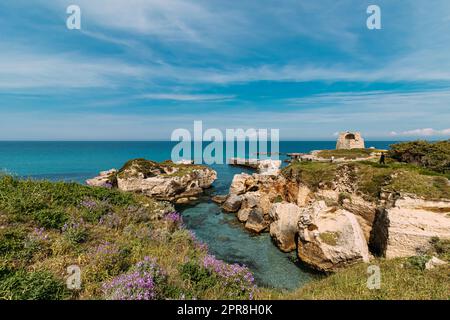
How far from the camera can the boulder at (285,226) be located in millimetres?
19016

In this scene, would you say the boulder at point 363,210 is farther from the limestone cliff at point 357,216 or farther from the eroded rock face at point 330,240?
the eroded rock face at point 330,240

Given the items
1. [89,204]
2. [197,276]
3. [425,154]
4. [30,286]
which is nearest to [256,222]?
[89,204]

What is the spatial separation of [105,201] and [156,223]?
98.7 inches

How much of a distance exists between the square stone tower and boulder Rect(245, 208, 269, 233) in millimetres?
53954

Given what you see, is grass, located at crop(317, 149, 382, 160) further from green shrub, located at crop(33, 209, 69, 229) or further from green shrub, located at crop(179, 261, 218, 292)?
green shrub, located at crop(33, 209, 69, 229)

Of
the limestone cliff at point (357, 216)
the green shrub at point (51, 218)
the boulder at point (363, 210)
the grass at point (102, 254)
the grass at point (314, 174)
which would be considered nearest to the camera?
the grass at point (102, 254)

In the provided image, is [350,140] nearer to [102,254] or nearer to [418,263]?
[418,263]

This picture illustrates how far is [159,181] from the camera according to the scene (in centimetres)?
3675

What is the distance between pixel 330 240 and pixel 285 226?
4.70 m

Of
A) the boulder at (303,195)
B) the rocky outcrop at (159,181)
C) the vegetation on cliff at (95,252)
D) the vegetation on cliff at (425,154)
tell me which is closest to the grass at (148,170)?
the rocky outcrop at (159,181)

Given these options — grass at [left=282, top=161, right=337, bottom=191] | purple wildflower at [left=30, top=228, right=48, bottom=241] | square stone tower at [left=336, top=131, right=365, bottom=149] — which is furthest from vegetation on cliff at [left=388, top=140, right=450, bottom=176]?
square stone tower at [left=336, top=131, right=365, bottom=149]

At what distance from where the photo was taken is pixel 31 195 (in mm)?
8414

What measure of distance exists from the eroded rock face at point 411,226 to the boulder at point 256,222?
1042 cm

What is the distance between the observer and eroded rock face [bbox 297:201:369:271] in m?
15.0
